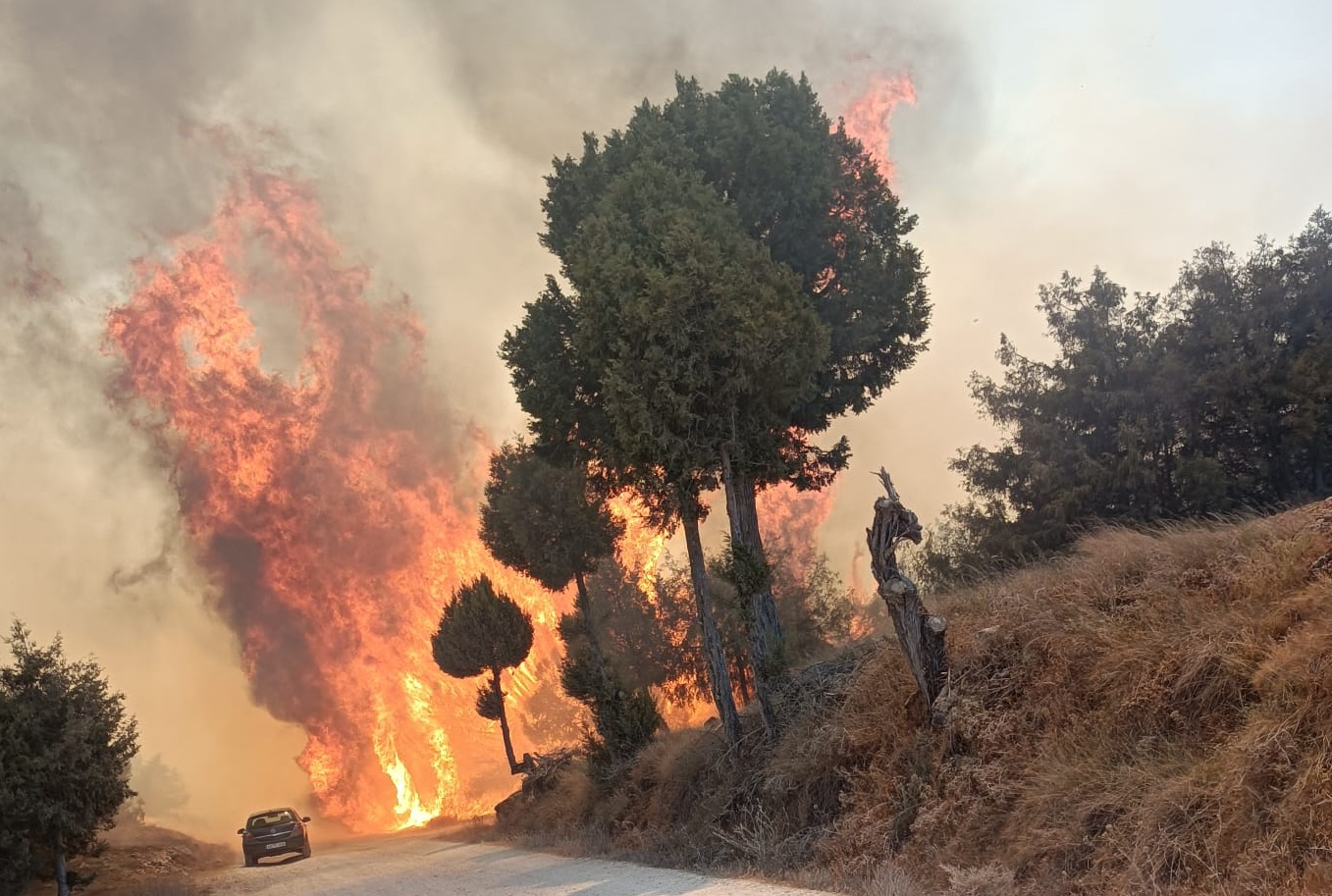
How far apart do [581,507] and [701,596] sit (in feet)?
46.2

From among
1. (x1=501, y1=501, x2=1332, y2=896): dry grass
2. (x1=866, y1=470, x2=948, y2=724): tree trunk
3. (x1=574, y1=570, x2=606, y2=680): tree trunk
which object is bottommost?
(x1=501, y1=501, x2=1332, y2=896): dry grass

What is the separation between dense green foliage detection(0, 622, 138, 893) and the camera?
17.0 meters

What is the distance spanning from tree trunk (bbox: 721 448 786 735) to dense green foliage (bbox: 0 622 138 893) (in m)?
15.4

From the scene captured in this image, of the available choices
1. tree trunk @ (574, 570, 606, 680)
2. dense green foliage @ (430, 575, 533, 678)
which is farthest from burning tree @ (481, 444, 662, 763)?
dense green foliage @ (430, 575, 533, 678)

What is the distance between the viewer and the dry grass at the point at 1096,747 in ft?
18.8

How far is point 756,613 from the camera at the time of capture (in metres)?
16.4

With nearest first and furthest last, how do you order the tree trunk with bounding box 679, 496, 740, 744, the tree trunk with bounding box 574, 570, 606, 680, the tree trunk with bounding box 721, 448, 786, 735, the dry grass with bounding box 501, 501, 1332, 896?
1. the dry grass with bounding box 501, 501, 1332, 896
2. the tree trunk with bounding box 721, 448, 786, 735
3. the tree trunk with bounding box 679, 496, 740, 744
4. the tree trunk with bounding box 574, 570, 606, 680

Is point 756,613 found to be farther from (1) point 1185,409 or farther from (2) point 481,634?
(2) point 481,634

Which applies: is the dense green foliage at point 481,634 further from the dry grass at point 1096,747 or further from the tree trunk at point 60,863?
the dry grass at point 1096,747

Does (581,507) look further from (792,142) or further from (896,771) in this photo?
(896,771)

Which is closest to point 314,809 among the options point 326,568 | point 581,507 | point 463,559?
point 326,568

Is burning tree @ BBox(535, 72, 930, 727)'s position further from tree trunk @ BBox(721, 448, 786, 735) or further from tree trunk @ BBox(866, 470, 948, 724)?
tree trunk @ BBox(866, 470, 948, 724)

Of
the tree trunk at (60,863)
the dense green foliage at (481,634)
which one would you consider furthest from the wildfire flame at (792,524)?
the tree trunk at (60,863)

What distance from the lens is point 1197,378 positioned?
23438 millimetres
